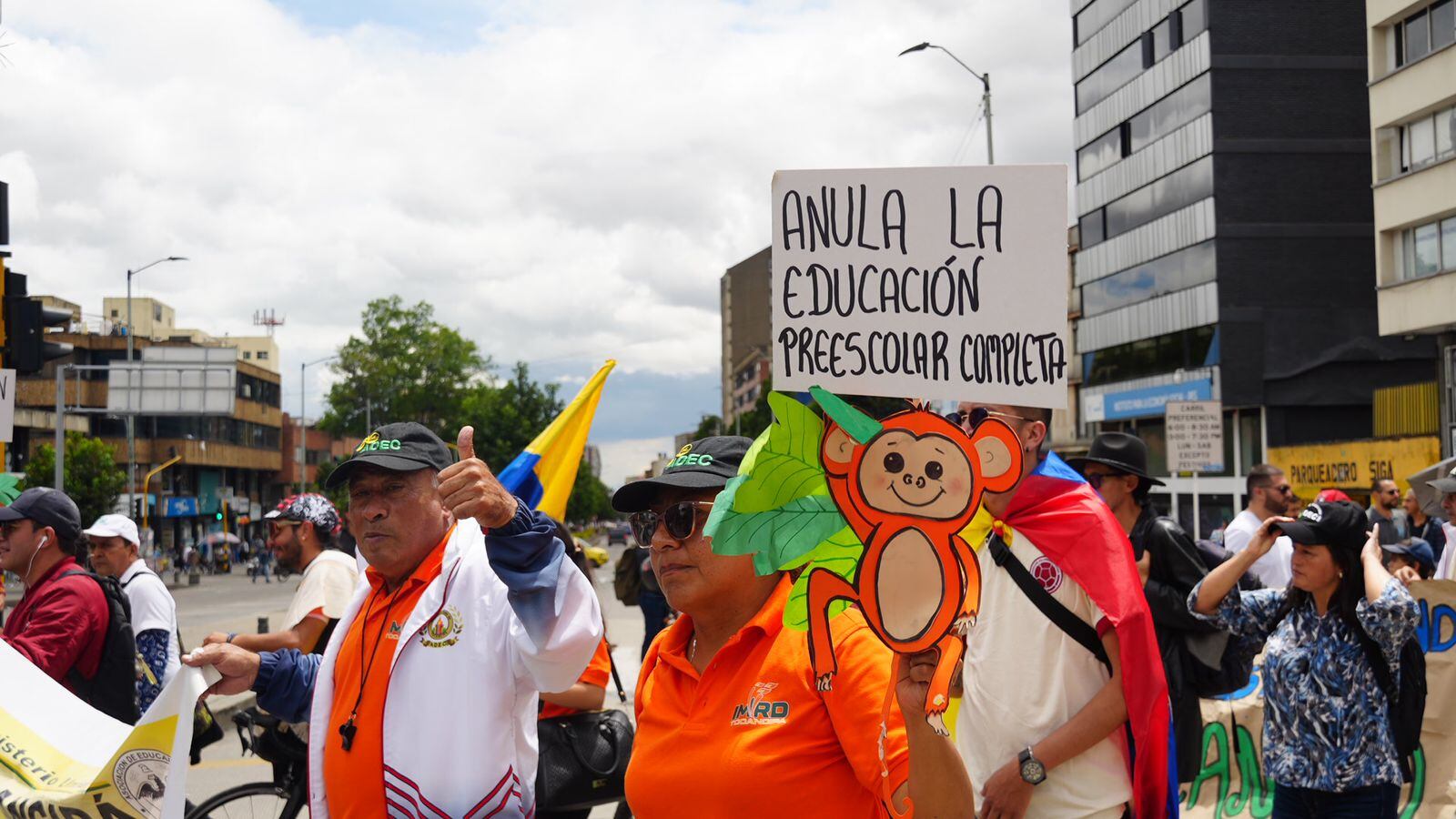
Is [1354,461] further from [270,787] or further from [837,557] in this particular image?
[837,557]

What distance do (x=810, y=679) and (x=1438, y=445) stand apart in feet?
93.8

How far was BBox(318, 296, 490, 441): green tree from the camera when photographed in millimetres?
74062

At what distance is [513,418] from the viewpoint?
210 feet

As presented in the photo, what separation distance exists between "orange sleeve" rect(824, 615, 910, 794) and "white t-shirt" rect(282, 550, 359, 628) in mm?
3921

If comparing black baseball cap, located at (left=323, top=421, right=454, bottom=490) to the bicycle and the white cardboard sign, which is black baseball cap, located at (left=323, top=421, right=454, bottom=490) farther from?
the white cardboard sign

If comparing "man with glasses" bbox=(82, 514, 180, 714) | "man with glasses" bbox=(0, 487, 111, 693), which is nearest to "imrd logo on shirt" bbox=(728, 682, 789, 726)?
"man with glasses" bbox=(0, 487, 111, 693)

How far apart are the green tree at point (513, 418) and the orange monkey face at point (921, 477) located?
194 ft

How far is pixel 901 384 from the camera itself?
8.50ft

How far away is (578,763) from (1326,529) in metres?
2.69

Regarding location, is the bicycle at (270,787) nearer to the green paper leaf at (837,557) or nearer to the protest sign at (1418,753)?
the green paper leaf at (837,557)

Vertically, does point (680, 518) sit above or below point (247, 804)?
above

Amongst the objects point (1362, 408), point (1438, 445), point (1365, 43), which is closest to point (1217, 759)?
point (1438, 445)

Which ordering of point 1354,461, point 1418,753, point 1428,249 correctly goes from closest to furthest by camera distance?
point 1418,753
point 1428,249
point 1354,461

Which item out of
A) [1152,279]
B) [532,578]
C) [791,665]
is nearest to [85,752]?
[532,578]
